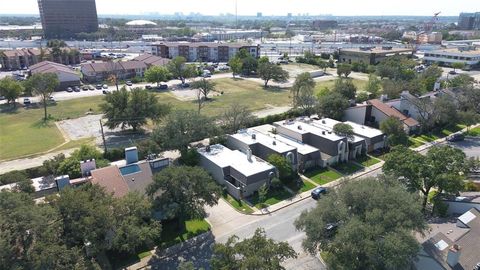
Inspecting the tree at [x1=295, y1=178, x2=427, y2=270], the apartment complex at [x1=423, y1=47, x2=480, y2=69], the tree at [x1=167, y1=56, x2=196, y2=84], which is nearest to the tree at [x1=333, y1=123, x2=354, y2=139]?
the tree at [x1=295, y1=178, x2=427, y2=270]

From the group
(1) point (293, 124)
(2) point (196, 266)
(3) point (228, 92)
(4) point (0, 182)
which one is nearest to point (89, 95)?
(3) point (228, 92)

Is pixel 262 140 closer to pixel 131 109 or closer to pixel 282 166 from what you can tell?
pixel 282 166

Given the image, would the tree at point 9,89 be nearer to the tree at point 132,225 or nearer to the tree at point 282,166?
the tree at point 132,225

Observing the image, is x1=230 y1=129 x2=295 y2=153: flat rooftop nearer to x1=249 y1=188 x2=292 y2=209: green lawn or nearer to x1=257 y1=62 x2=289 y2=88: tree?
x1=249 y1=188 x2=292 y2=209: green lawn

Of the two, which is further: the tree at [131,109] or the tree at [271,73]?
the tree at [271,73]

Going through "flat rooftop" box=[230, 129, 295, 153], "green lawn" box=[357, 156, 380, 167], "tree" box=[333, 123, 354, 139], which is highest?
"tree" box=[333, 123, 354, 139]

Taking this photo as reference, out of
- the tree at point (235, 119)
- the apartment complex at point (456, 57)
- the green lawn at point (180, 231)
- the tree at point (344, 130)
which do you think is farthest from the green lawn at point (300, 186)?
the apartment complex at point (456, 57)
